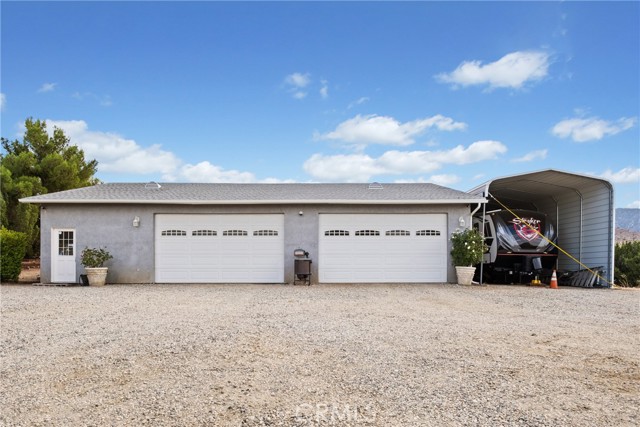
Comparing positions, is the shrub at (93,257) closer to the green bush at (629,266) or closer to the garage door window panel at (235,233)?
the garage door window panel at (235,233)

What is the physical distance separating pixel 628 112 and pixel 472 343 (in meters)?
15.0

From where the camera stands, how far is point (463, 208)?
1460 cm

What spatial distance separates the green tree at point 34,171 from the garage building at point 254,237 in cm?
703

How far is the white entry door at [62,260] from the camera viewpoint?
47.2 ft

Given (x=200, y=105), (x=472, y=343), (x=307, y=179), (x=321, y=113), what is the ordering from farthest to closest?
(x=307, y=179), (x=321, y=113), (x=200, y=105), (x=472, y=343)

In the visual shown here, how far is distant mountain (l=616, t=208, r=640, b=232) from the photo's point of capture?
39625mm

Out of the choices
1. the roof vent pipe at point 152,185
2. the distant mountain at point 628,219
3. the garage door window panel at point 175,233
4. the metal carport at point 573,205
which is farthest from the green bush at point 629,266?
the distant mountain at point 628,219

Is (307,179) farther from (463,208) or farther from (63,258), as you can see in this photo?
(63,258)

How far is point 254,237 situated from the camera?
1457 cm

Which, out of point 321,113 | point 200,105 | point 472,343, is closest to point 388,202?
point 321,113

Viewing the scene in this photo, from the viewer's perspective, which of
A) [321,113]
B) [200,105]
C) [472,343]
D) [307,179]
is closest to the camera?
[472,343]

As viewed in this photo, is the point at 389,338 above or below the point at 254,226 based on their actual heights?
below

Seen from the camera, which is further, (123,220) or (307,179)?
(307,179)

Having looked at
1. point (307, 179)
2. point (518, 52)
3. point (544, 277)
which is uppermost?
point (518, 52)
